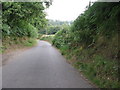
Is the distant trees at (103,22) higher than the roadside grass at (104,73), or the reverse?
the distant trees at (103,22)

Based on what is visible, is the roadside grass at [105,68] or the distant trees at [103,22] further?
the distant trees at [103,22]

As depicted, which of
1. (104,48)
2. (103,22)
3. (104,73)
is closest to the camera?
(104,73)

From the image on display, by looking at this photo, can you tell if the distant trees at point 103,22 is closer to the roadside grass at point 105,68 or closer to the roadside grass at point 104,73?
the roadside grass at point 105,68

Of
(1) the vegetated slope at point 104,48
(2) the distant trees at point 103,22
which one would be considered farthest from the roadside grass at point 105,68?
(2) the distant trees at point 103,22

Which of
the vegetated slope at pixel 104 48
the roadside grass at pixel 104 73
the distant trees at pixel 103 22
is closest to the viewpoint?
the roadside grass at pixel 104 73

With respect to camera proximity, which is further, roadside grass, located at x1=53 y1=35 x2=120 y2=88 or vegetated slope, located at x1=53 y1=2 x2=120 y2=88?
vegetated slope, located at x1=53 y1=2 x2=120 y2=88

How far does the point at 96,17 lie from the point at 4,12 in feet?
30.7

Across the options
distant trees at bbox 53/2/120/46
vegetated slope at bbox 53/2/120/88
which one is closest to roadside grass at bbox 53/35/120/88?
vegetated slope at bbox 53/2/120/88

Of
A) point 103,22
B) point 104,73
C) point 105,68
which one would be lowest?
point 104,73

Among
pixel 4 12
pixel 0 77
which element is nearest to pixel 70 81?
pixel 0 77

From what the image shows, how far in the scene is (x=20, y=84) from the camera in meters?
5.39

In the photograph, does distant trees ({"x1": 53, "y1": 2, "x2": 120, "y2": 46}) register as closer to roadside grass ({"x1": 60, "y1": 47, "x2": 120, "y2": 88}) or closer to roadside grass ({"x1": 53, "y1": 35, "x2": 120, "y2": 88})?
roadside grass ({"x1": 53, "y1": 35, "x2": 120, "y2": 88})

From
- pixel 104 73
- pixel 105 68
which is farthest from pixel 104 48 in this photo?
→ pixel 104 73

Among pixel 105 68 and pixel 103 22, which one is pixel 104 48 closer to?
pixel 103 22
